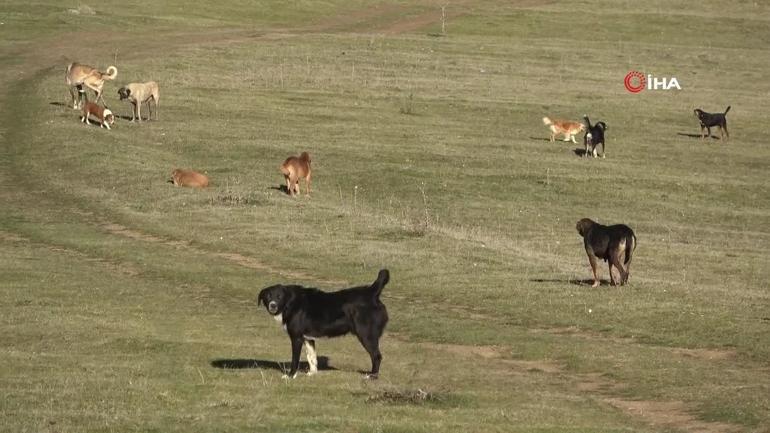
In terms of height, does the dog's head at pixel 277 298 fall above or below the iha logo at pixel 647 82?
Answer: below

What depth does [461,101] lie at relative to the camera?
197 feet

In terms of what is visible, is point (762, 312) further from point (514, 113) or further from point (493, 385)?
point (514, 113)

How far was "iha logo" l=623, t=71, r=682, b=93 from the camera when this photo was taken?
69750 mm

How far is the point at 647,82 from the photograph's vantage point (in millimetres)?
71125

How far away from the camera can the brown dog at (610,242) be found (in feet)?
83.6

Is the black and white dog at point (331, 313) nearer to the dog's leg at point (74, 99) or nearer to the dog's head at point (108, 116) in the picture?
the dog's head at point (108, 116)

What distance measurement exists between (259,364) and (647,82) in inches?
2184

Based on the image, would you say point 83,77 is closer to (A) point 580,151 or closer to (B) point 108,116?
(B) point 108,116

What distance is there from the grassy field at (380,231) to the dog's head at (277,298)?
3.07 feet

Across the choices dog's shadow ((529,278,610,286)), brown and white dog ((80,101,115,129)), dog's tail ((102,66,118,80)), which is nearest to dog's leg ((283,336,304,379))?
dog's shadow ((529,278,610,286))

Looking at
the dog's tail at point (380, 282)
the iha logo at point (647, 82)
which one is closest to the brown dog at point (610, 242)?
the dog's tail at point (380, 282)

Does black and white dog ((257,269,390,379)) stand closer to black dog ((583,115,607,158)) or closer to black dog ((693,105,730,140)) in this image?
black dog ((583,115,607,158))

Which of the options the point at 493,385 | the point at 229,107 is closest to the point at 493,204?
the point at 229,107

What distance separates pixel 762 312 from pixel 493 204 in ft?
53.7
